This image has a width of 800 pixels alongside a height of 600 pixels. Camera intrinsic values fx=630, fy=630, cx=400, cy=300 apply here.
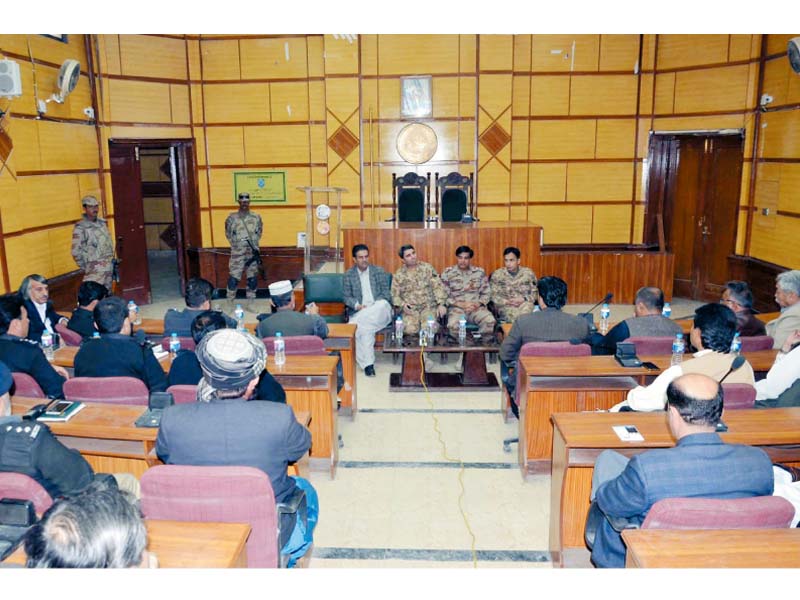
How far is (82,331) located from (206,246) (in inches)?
198

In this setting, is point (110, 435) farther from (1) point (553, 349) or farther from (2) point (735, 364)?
(2) point (735, 364)

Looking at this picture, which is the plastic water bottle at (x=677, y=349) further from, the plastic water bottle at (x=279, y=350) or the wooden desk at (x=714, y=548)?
the plastic water bottle at (x=279, y=350)

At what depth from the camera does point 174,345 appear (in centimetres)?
402

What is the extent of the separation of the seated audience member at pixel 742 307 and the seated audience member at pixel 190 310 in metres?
3.46

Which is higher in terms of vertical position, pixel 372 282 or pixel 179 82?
pixel 179 82

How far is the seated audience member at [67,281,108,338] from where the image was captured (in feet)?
15.3

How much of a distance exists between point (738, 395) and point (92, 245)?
676 cm

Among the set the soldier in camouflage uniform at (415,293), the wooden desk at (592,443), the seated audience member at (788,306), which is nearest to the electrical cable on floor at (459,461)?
the wooden desk at (592,443)

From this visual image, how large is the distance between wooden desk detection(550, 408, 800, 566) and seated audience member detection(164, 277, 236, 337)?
2.39m

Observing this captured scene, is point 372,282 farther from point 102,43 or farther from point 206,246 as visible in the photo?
point 102,43

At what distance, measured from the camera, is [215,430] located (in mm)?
2248

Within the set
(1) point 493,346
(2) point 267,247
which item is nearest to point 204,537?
(1) point 493,346

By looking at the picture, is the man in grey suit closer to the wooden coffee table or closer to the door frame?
the wooden coffee table

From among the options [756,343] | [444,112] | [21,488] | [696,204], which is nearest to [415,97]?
[444,112]
